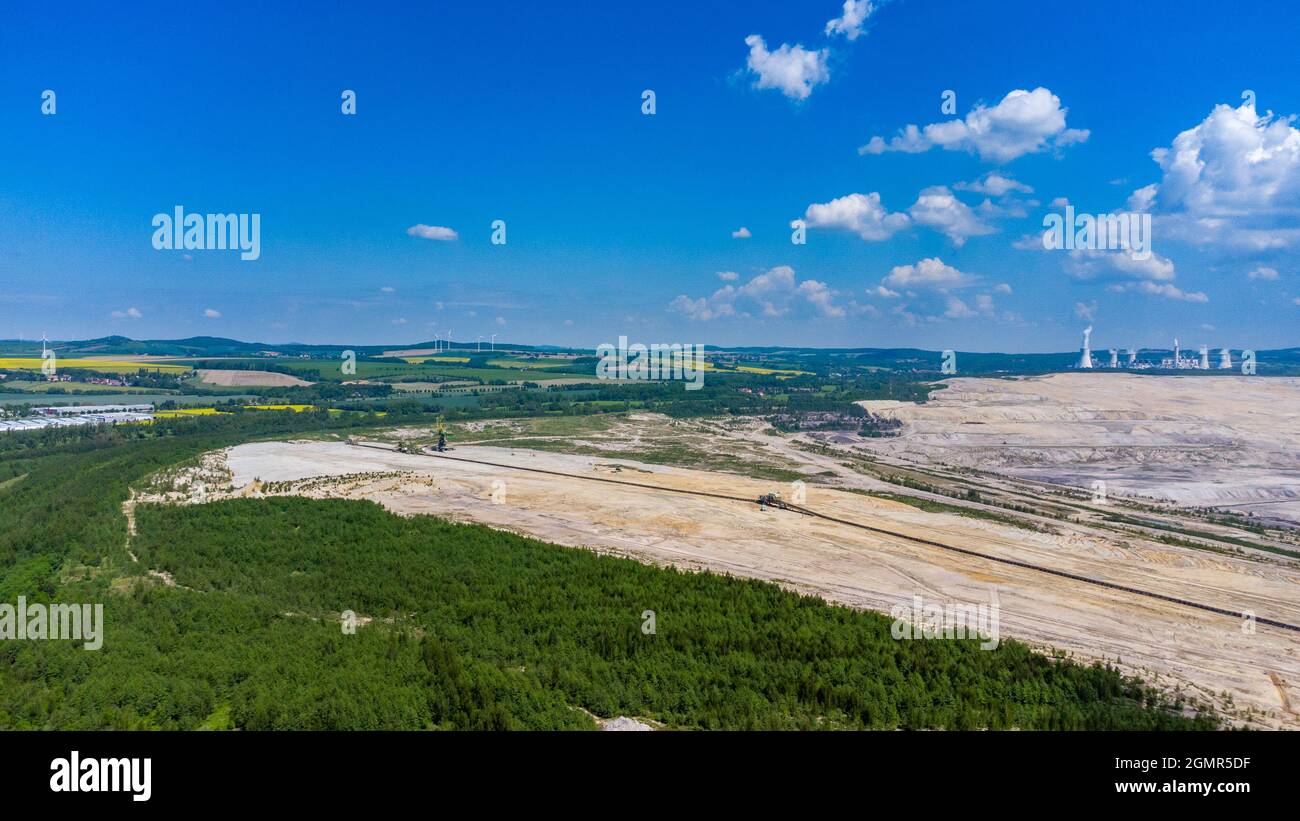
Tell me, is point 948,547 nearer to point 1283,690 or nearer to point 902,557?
point 902,557

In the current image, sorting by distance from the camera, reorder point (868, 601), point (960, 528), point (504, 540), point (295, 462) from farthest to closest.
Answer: point (295, 462), point (960, 528), point (504, 540), point (868, 601)

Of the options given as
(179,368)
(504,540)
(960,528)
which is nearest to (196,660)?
(504,540)

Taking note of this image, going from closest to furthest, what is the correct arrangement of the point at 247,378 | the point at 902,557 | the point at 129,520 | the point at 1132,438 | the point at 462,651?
the point at 462,651
the point at 902,557
the point at 129,520
the point at 1132,438
the point at 247,378

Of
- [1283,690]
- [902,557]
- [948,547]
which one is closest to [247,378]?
[902,557]

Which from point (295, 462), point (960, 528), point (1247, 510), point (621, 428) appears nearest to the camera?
point (960, 528)

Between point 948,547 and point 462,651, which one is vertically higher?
point 462,651
